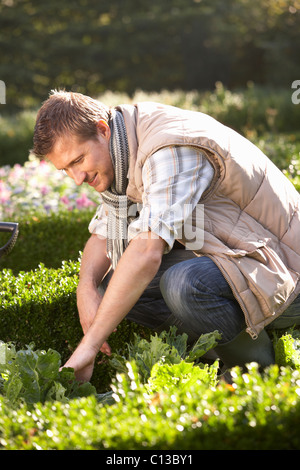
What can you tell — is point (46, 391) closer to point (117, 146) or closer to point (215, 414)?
point (215, 414)

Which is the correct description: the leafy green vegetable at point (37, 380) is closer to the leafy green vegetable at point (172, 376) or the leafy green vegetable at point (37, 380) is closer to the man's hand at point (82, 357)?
the man's hand at point (82, 357)

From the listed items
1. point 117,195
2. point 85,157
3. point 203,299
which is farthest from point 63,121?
point 203,299

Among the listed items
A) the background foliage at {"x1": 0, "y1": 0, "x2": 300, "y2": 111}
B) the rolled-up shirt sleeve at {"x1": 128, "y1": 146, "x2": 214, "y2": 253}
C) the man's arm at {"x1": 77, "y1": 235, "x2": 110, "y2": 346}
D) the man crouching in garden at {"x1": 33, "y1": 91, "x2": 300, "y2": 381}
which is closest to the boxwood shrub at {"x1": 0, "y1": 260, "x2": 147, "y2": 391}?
the man's arm at {"x1": 77, "y1": 235, "x2": 110, "y2": 346}

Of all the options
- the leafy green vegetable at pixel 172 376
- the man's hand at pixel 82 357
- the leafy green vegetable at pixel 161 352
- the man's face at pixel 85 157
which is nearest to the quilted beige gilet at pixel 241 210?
the man's face at pixel 85 157

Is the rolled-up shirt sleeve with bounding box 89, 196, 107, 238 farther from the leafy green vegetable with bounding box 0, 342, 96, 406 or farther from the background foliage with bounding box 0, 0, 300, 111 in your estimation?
the background foliage with bounding box 0, 0, 300, 111

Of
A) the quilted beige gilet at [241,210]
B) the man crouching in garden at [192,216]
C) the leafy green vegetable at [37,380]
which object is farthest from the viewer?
the quilted beige gilet at [241,210]

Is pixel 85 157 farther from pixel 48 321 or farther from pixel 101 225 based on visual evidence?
pixel 48 321

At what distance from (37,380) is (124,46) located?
989 inches

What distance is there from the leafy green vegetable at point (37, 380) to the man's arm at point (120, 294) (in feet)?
0.22

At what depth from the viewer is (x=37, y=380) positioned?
2.20m

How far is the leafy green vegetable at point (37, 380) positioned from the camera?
85.4 inches

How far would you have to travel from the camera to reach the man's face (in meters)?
2.50

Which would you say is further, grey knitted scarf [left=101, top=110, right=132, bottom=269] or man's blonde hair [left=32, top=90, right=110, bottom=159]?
grey knitted scarf [left=101, top=110, right=132, bottom=269]

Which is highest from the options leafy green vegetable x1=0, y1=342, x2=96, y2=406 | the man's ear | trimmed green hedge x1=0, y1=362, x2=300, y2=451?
the man's ear
